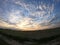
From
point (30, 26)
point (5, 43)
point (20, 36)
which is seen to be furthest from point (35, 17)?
point (5, 43)

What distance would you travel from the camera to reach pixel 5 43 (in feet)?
5.16

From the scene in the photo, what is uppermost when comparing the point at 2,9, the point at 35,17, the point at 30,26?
the point at 2,9

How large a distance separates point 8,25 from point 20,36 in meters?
0.30

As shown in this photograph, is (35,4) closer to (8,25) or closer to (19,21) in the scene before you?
(19,21)

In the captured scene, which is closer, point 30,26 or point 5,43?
point 5,43

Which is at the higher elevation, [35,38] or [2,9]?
→ [2,9]

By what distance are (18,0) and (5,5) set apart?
0.59 ft

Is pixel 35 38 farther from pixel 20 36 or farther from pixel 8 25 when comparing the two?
pixel 8 25

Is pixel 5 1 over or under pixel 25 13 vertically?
over

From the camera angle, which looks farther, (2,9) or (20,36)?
(2,9)

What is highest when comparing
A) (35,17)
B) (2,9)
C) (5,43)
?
(2,9)

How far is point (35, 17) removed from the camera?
187cm

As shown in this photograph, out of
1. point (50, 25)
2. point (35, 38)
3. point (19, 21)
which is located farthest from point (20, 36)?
point (50, 25)

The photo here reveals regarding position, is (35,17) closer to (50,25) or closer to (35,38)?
(50,25)
